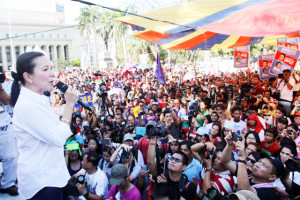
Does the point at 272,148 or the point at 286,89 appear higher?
the point at 286,89

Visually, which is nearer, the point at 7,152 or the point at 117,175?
the point at 117,175

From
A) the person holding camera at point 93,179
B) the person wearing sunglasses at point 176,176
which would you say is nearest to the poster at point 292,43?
the person wearing sunglasses at point 176,176

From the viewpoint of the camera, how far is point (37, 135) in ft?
4.91

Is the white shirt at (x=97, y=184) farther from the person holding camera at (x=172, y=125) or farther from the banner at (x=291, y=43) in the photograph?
the banner at (x=291, y=43)

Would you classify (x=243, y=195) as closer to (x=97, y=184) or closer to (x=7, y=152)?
(x=97, y=184)

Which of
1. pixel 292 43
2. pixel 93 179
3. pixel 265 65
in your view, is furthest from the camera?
pixel 265 65

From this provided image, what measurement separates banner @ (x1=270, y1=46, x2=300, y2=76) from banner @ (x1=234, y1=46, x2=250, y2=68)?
302 centimetres

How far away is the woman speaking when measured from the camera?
4.91 feet

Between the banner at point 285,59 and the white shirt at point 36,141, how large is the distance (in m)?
6.29

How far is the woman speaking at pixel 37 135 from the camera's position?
58.9 inches

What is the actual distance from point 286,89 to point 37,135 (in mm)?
6231

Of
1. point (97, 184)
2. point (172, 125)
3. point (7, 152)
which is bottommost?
point (97, 184)

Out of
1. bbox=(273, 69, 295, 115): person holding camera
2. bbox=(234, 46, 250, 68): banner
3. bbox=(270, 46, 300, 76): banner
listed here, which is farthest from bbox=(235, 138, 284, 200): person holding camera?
bbox=(234, 46, 250, 68): banner

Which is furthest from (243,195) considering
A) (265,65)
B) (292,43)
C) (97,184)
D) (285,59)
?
(265,65)
